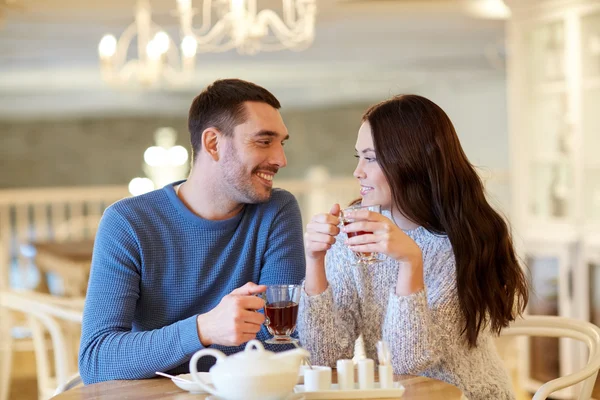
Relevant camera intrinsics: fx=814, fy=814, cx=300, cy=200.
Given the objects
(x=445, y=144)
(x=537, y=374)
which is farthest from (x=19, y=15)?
(x=445, y=144)

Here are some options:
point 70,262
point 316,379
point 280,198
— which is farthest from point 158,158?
point 316,379

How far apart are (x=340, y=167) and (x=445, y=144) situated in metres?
12.2

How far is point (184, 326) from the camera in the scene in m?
1.63

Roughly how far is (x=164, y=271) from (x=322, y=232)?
0.42m

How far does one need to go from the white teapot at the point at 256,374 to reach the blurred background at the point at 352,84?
772mm

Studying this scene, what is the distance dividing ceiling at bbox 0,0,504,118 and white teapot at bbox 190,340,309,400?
3.62 metres

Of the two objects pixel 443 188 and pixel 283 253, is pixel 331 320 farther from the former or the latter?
pixel 443 188

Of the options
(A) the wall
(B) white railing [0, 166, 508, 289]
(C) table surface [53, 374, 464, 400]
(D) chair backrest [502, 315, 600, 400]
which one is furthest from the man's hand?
(A) the wall

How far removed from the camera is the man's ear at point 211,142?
6.50 ft

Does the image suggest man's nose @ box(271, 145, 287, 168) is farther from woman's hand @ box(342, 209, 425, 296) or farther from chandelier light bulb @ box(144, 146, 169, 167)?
chandelier light bulb @ box(144, 146, 169, 167)

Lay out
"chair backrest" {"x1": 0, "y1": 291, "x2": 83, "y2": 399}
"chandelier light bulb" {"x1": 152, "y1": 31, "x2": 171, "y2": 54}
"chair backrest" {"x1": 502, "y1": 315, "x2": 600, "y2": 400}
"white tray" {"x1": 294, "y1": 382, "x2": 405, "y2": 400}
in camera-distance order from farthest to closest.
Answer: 1. "chandelier light bulb" {"x1": 152, "y1": 31, "x2": 171, "y2": 54}
2. "chair backrest" {"x1": 0, "y1": 291, "x2": 83, "y2": 399}
3. "chair backrest" {"x1": 502, "y1": 315, "x2": 600, "y2": 400}
4. "white tray" {"x1": 294, "y1": 382, "x2": 405, "y2": 400}

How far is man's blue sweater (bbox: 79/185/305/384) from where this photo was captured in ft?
5.46

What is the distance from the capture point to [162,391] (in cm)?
155

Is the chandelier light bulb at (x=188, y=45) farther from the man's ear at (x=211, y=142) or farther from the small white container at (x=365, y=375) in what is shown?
the small white container at (x=365, y=375)
